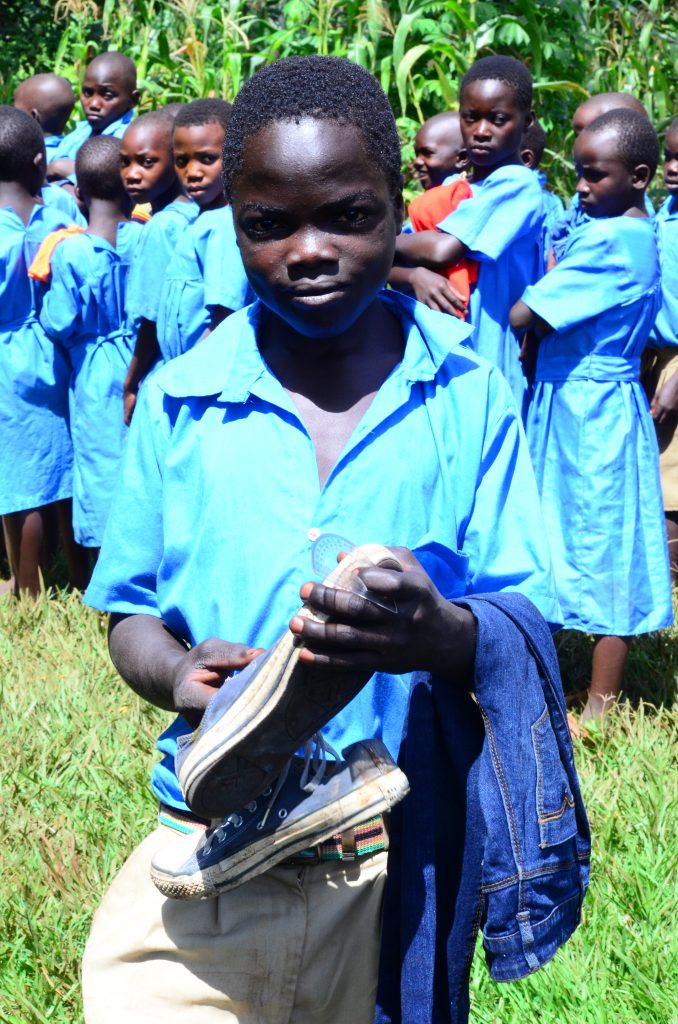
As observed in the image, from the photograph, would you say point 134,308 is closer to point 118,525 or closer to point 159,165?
point 159,165

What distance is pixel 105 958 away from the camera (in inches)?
69.7

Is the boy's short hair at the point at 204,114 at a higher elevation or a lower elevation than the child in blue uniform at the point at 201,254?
higher

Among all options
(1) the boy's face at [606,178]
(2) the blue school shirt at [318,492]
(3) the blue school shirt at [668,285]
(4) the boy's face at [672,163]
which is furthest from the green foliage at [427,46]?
(2) the blue school shirt at [318,492]

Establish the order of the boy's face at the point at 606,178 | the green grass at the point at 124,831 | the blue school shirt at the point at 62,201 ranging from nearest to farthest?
1. the green grass at the point at 124,831
2. the boy's face at the point at 606,178
3. the blue school shirt at the point at 62,201

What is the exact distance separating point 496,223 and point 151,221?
1448 millimetres

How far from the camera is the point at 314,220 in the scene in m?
1.64

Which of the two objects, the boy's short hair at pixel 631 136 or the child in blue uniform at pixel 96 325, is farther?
the child in blue uniform at pixel 96 325

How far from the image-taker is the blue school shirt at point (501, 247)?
13.6ft

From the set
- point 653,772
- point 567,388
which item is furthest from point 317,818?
point 567,388

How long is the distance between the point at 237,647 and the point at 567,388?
2.85m

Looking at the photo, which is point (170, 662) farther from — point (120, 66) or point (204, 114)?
point (120, 66)

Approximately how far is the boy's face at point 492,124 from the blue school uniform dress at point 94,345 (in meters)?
1.60

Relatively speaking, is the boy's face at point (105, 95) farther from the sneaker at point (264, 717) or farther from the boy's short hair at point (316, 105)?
the sneaker at point (264, 717)

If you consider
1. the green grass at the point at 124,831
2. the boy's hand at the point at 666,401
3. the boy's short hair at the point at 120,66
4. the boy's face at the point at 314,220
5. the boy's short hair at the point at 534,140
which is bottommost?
the green grass at the point at 124,831
